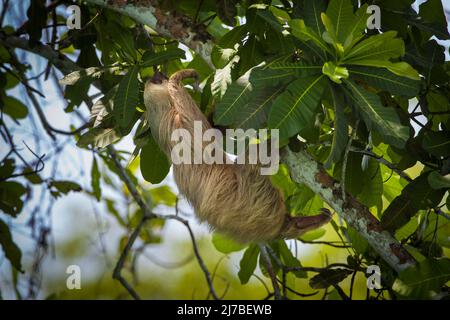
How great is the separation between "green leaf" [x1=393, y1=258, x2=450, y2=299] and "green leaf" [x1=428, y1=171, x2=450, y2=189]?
48cm

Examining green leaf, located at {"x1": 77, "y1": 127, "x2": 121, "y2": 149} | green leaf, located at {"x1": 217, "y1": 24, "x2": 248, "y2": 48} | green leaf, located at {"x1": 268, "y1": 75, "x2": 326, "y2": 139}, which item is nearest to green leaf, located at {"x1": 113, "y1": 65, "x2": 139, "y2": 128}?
green leaf, located at {"x1": 77, "y1": 127, "x2": 121, "y2": 149}

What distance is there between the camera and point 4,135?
5746 millimetres

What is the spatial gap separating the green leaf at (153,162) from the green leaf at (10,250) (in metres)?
1.90

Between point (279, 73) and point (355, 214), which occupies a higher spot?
point (279, 73)

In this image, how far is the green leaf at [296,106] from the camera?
3.29 metres

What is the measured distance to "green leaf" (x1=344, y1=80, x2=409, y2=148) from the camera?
129 inches

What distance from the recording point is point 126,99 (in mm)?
3814

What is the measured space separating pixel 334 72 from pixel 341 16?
36 cm

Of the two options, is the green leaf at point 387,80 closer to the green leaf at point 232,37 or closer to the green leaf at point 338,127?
the green leaf at point 338,127

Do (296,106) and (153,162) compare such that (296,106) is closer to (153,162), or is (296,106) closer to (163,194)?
(153,162)

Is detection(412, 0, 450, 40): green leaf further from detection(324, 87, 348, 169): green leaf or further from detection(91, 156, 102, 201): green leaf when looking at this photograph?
detection(91, 156, 102, 201): green leaf

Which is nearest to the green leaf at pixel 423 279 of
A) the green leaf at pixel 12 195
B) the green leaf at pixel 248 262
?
the green leaf at pixel 248 262

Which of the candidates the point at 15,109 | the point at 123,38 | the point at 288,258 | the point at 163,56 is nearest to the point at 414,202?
the point at 288,258
